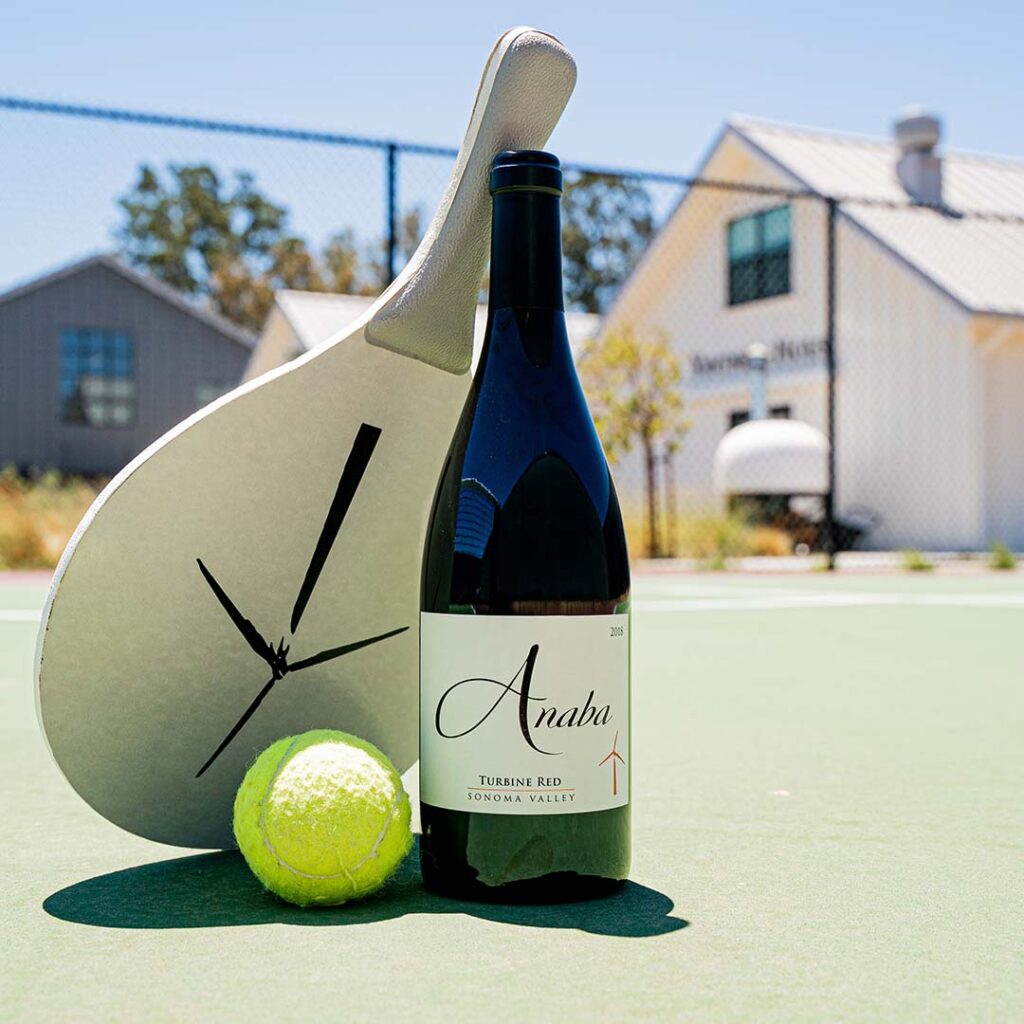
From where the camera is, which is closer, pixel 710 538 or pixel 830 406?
pixel 830 406

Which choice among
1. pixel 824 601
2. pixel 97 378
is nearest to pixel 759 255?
pixel 824 601

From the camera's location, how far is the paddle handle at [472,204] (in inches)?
83.9

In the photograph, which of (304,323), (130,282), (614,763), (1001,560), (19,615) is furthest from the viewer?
(130,282)

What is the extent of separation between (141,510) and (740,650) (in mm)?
3815

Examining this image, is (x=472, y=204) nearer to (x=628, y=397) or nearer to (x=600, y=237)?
(x=628, y=397)

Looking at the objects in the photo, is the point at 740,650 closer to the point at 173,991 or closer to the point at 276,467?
the point at 276,467

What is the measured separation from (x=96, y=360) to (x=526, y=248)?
30.3 m

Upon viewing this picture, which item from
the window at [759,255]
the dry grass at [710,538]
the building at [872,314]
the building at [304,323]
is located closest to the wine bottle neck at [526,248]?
the dry grass at [710,538]

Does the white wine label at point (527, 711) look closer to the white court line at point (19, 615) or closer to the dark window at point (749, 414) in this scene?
the white court line at point (19, 615)

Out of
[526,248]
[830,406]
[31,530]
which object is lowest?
[31,530]

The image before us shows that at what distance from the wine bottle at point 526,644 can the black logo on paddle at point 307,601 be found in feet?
0.83

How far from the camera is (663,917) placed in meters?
1.80

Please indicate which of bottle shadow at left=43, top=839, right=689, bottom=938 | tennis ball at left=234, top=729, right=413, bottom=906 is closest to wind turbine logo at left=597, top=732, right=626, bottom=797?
bottle shadow at left=43, top=839, right=689, bottom=938

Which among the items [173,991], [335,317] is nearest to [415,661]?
[173,991]
